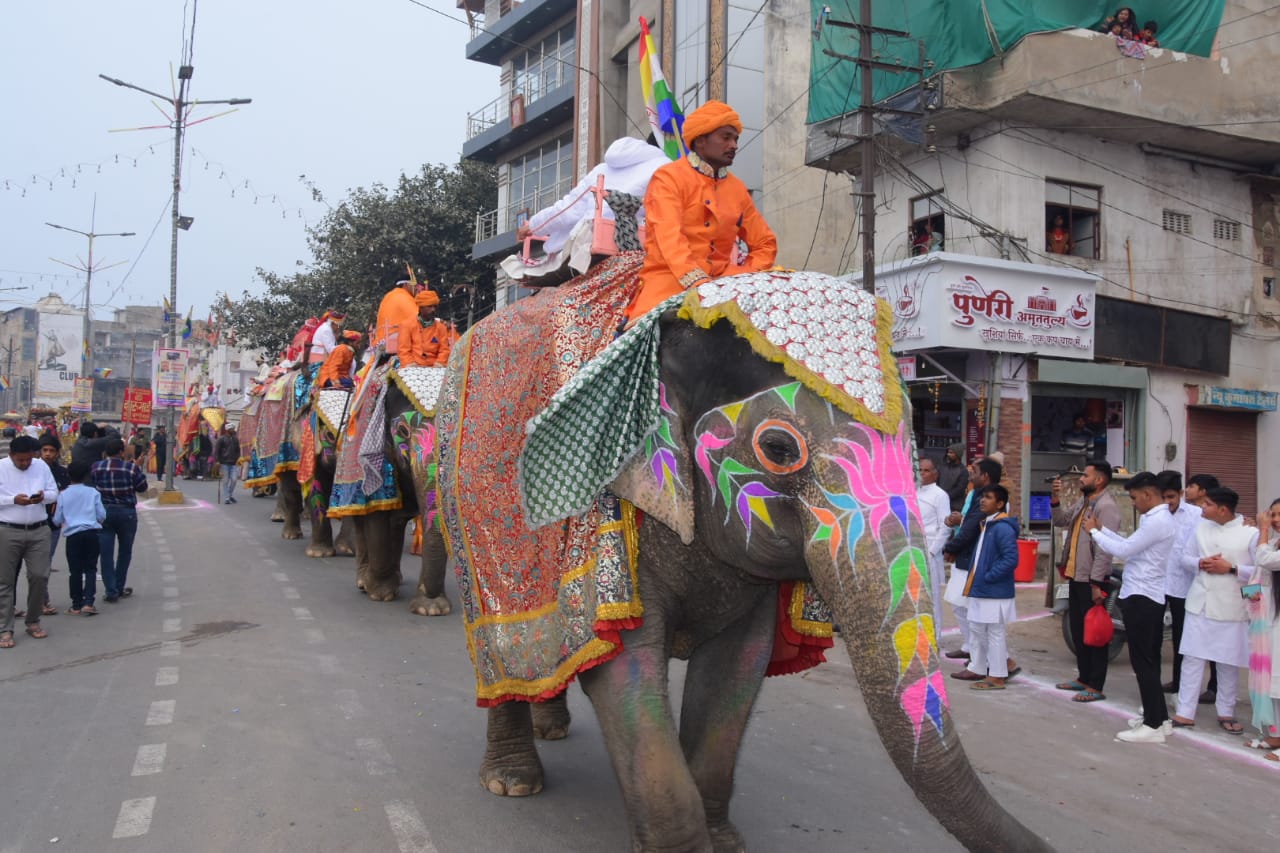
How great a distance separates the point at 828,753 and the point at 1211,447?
48.0 feet

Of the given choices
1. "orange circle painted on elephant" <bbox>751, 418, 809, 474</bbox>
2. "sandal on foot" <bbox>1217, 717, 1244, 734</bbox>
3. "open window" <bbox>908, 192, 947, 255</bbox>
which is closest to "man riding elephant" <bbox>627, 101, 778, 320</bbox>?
"orange circle painted on elephant" <bbox>751, 418, 809, 474</bbox>

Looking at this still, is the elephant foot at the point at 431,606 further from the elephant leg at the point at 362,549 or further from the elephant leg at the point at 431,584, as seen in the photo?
the elephant leg at the point at 362,549

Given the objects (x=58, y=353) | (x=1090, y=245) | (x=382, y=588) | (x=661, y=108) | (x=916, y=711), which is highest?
(x=58, y=353)

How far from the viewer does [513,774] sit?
444 cm

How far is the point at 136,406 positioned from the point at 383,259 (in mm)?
8433

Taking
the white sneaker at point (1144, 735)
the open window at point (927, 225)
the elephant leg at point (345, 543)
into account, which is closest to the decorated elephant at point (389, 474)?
A: the elephant leg at point (345, 543)

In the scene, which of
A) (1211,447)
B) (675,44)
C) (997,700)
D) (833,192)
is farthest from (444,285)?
(997,700)

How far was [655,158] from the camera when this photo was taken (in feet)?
15.6

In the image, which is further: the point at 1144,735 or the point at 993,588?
the point at 993,588

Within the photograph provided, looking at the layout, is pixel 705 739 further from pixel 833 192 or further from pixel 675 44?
pixel 675 44

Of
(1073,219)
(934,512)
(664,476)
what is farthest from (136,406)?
(664,476)

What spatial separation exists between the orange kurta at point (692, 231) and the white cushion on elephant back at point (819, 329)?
0.37 meters

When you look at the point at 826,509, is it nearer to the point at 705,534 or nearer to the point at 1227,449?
the point at 705,534

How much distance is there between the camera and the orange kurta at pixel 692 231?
141 inches
